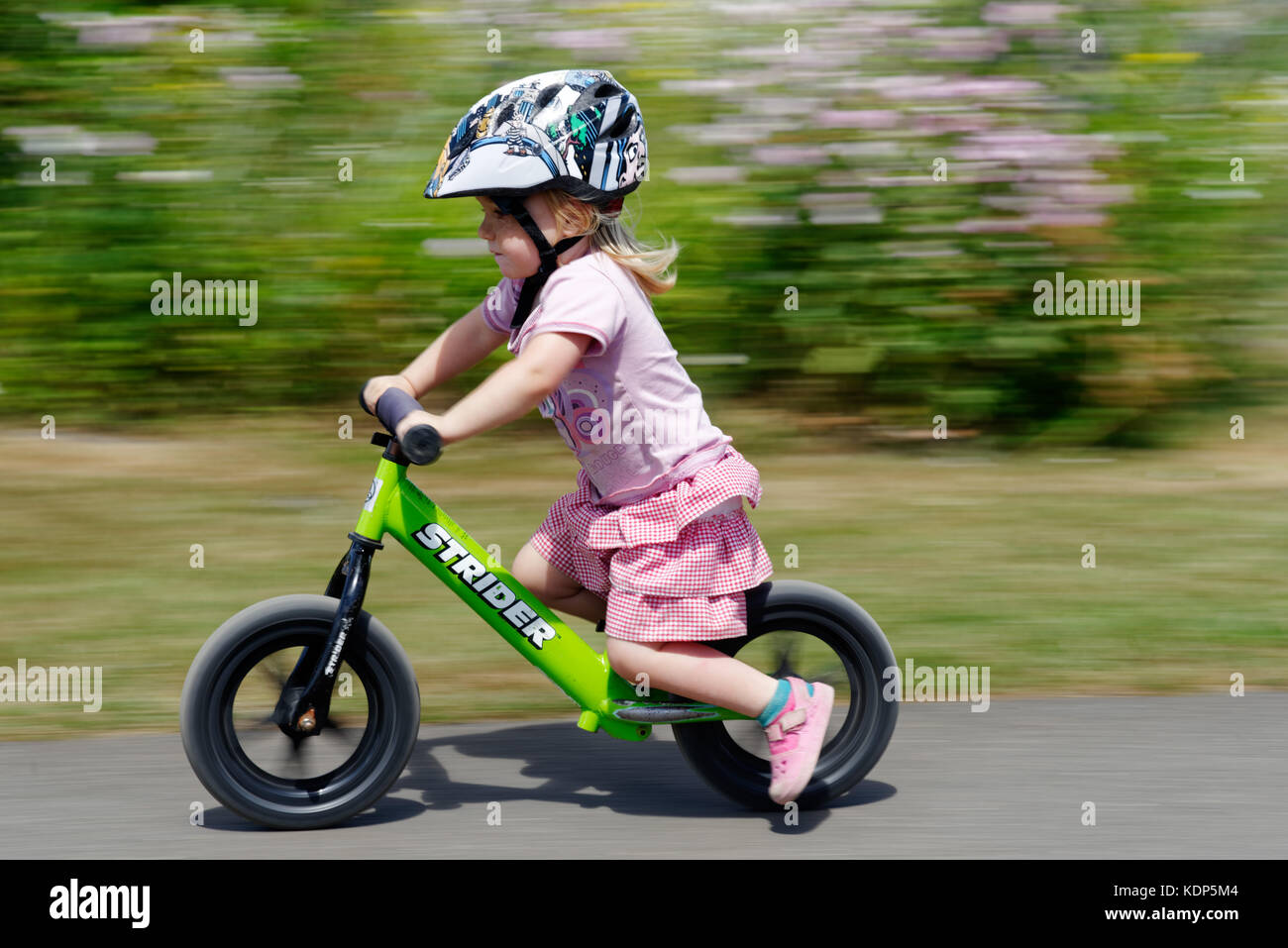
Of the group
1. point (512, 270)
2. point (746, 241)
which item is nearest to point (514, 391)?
point (512, 270)

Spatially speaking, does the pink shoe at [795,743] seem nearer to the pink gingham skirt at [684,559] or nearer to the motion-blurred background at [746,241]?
the pink gingham skirt at [684,559]

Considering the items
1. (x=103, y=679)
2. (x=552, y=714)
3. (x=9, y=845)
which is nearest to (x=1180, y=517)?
(x=552, y=714)

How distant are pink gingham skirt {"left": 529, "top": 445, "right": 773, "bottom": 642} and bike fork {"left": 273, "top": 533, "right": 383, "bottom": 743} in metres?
0.56

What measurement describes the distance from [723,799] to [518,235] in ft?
4.95

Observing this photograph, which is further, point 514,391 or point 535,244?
point 535,244

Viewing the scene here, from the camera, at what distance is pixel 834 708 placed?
4121 millimetres

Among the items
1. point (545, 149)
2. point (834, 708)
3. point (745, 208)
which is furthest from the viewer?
point (745, 208)

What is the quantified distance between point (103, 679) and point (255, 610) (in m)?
1.42

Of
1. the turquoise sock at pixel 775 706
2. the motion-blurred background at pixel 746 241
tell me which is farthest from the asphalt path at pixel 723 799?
the motion-blurred background at pixel 746 241

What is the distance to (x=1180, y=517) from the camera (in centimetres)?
658

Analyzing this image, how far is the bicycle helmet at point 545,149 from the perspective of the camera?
12.2 ft

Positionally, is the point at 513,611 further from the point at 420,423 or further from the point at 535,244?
the point at 535,244

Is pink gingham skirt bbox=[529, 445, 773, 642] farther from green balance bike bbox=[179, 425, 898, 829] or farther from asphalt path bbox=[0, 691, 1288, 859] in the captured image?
asphalt path bbox=[0, 691, 1288, 859]

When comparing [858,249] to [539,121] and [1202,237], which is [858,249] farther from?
[539,121]
